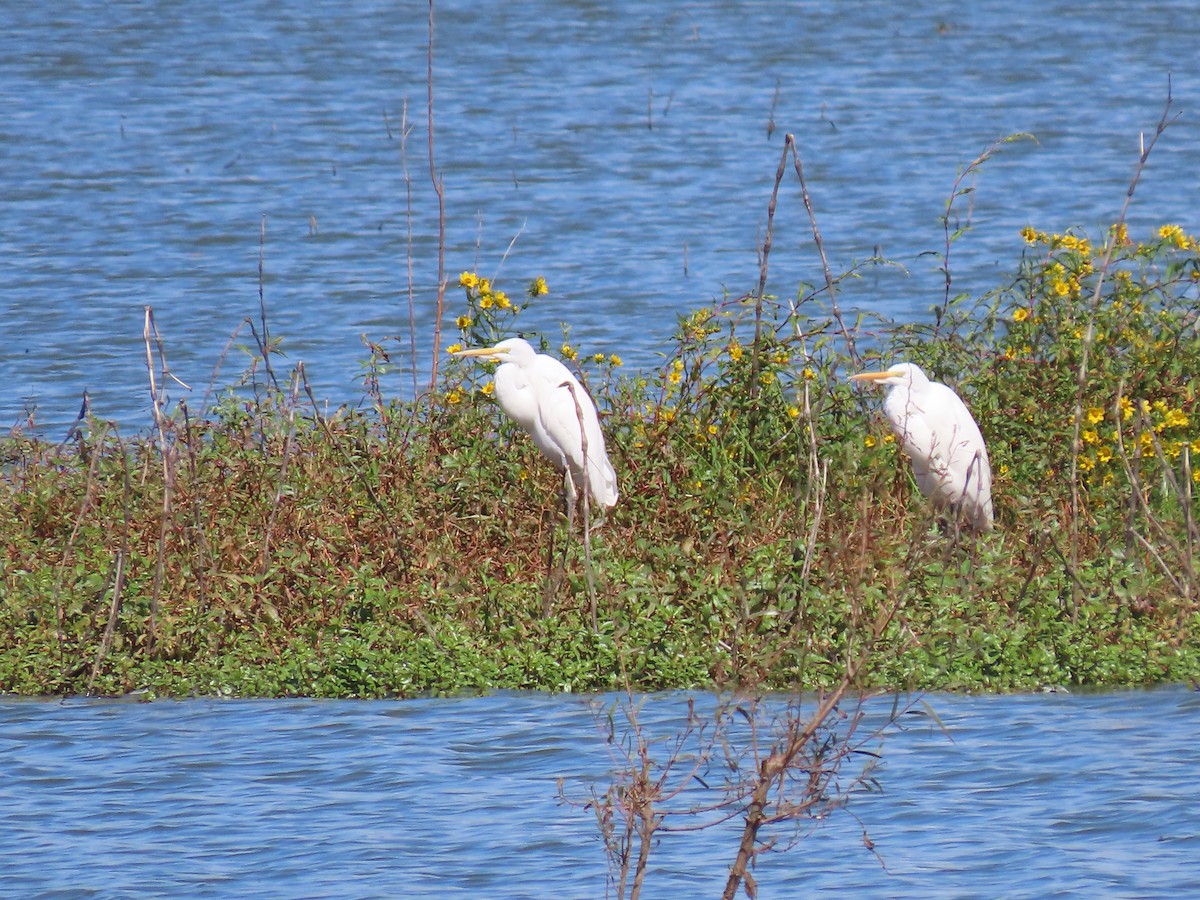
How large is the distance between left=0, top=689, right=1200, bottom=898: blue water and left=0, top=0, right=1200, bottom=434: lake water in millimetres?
3390

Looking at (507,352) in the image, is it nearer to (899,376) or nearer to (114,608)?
(899,376)

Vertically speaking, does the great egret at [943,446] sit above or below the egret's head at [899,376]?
below

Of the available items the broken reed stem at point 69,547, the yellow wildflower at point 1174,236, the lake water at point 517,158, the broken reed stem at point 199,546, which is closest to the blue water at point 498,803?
the broken reed stem at point 69,547

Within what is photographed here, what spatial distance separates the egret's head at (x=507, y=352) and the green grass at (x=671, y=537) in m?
0.16

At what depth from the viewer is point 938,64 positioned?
68.1 ft

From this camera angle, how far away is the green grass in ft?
18.4

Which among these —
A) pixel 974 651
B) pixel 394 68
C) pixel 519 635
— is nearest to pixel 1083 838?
pixel 974 651

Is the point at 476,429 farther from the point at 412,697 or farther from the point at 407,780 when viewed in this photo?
the point at 407,780

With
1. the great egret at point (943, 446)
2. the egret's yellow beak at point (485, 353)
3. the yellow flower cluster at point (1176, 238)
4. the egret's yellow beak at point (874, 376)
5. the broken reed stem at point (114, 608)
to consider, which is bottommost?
the broken reed stem at point (114, 608)

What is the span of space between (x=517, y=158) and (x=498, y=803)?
12283mm

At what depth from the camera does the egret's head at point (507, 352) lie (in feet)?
22.5

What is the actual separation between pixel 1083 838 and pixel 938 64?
1698 centimetres

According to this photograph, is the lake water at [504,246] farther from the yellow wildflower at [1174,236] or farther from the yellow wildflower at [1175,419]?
the yellow wildflower at [1174,236]

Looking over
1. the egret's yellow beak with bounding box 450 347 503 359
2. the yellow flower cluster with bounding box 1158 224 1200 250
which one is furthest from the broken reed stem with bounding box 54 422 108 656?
the yellow flower cluster with bounding box 1158 224 1200 250
